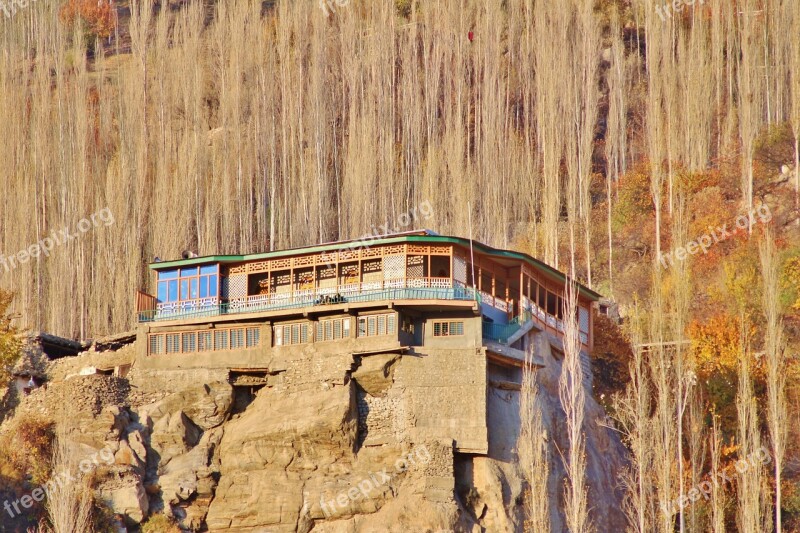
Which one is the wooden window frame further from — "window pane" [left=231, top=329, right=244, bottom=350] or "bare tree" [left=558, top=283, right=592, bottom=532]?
"window pane" [left=231, top=329, right=244, bottom=350]

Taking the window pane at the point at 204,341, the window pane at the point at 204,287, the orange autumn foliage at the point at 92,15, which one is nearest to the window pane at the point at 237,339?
the window pane at the point at 204,341

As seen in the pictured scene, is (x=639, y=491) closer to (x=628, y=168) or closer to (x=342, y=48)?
(x=628, y=168)

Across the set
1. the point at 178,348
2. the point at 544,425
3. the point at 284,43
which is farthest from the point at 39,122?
the point at 544,425

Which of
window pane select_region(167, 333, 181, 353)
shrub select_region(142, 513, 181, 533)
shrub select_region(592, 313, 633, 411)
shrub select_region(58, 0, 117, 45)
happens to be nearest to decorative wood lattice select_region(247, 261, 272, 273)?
window pane select_region(167, 333, 181, 353)

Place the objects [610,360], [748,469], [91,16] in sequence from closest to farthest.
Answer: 1. [748,469]
2. [610,360]
3. [91,16]

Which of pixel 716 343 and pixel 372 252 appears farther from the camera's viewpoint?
pixel 716 343

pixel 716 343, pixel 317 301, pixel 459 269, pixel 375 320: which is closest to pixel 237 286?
pixel 317 301

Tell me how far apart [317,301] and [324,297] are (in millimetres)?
267

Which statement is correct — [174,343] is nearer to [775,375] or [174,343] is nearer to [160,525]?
[160,525]

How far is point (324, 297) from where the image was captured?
41719 mm

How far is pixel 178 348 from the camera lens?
1721 inches

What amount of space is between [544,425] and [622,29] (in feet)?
132

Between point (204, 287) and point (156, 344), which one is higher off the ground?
point (204, 287)

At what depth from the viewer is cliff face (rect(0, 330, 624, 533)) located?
38188 mm
